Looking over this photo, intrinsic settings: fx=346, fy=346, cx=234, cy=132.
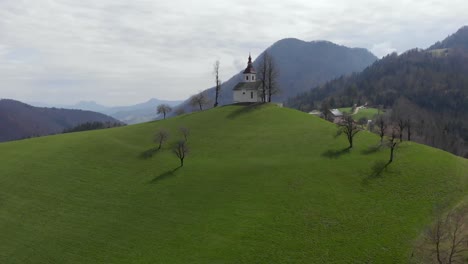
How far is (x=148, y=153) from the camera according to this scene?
83312 mm

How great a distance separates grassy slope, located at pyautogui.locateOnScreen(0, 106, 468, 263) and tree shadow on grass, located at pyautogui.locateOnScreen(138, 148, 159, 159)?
4.30 ft

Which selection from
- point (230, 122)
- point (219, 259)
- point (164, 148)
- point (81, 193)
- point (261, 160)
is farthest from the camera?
point (230, 122)

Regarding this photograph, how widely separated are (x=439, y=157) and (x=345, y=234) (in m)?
33.3

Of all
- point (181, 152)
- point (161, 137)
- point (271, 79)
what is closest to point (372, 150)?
point (181, 152)

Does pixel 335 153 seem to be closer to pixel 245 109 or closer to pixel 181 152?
pixel 181 152

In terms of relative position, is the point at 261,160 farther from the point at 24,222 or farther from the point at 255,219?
the point at 24,222

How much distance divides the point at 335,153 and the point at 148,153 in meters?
43.3

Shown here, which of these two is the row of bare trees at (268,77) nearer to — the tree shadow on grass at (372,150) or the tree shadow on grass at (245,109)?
the tree shadow on grass at (245,109)

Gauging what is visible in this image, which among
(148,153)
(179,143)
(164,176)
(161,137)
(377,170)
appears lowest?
(164,176)

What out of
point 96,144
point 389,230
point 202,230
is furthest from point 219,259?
point 96,144

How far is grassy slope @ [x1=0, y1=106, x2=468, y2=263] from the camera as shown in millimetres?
49469

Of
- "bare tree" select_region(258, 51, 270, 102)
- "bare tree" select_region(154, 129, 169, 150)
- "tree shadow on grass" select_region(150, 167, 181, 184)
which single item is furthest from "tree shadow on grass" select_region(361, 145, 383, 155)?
"bare tree" select_region(258, 51, 270, 102)

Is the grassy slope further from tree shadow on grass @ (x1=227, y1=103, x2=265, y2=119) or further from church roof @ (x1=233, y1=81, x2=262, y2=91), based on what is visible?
church roof @ (x1=233, y1=81, x2=262, y2=91)

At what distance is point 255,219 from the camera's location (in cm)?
5509
